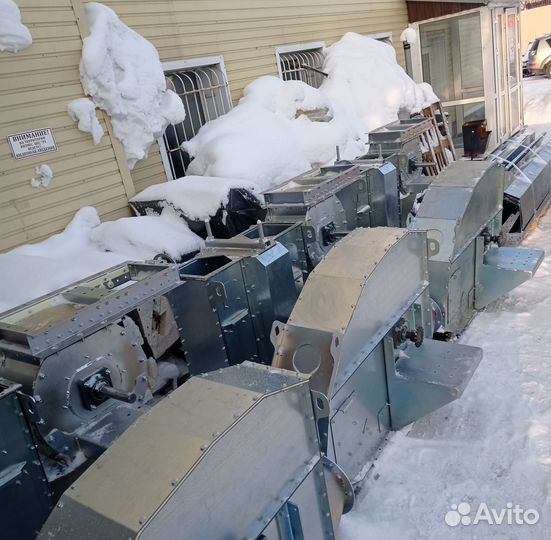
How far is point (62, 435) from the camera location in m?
2.68

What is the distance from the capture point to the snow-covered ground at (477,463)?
291 centimetres

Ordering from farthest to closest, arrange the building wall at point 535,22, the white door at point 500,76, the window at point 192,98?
the building wall at point 535,22 < the white door at point 500,76 < the window at point 192,98

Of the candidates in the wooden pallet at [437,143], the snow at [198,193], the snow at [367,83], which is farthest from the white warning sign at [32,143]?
the wooden pallet at [437,143]

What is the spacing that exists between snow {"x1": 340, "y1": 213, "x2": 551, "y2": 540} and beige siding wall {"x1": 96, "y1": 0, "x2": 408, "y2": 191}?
4336 millimetres

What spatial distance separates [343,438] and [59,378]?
5.32ft

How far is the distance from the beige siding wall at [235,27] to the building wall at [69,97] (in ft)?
0.05

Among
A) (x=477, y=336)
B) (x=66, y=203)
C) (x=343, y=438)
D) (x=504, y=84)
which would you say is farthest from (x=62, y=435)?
(x=504, y=84)

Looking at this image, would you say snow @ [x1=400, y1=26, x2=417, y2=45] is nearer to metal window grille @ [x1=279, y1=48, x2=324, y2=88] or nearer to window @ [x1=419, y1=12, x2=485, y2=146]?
window @ [x1=419, y1=12, x2=485, y2=146]

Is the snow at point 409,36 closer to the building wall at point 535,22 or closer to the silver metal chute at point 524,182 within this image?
the silver metal chute at point 524,182

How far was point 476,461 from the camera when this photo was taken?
328 cm

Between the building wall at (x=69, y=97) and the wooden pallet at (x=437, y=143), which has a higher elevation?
the building wall at (x=69, y=97)

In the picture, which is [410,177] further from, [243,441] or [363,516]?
[243,441]

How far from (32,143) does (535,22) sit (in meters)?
28.4

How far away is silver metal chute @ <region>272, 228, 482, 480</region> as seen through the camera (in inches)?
111
